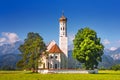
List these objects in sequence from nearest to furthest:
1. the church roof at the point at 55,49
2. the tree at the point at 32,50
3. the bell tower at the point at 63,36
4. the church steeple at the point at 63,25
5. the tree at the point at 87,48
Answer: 1. the tree at the point at 32,50
2. the tree at the point at 87,48
3. the church roof at the point at 55,49
4. the bell tower at the point at 63,36
5. the church steeple at the point at 63,25

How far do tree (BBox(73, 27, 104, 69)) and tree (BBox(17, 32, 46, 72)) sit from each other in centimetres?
1033

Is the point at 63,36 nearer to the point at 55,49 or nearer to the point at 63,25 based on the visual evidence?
the point at 63,25

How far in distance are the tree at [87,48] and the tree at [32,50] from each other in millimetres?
10334

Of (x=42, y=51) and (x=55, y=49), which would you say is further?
(x=55, y=49)

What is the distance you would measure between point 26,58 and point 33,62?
2636 mm

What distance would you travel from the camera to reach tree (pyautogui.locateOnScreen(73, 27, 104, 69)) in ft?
301

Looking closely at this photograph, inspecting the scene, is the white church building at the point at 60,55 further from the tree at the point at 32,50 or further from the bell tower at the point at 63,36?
the tree at the point at 32,50

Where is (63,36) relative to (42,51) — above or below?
above

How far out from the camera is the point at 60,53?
112938mm

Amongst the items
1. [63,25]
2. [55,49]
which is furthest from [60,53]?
[63,25]

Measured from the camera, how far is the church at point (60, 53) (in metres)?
112

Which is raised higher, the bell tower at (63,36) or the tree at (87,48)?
the bell tower at (63,36)

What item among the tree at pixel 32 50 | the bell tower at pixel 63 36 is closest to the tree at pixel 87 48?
the tree at pixel 32 50

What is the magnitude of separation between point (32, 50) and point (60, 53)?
2356 cm
